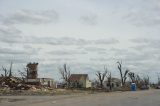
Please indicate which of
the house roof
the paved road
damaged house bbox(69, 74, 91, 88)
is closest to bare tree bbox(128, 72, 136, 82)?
damaged house bbox(69, 74, 91, 88)

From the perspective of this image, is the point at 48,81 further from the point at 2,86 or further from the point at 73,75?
the point at 2,86

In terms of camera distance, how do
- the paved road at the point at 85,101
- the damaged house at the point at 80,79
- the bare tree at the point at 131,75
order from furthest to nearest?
1. the bare tree at the point at 131,75
2. the damaged house at the point at 80,79
3. the paved road at the point at 85,101

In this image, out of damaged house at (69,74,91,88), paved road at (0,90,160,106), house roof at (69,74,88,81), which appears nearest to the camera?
paved road at (0,90,160,106)

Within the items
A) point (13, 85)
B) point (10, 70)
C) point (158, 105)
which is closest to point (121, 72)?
point (10, 70)

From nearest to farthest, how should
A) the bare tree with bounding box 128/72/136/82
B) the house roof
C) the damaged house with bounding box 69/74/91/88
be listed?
the damaged house with bounding box 69/74/91/88, the house roof, the bare tree with bounding box 128/72/136/82

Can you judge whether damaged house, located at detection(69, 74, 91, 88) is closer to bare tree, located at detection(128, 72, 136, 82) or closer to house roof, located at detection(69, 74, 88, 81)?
house roof, located at detection(69, 74, 88, 81)

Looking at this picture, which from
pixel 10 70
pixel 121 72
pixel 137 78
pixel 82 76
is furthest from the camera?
pixel 137 78

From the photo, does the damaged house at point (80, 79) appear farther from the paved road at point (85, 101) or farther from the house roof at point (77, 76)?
the paved road at point (85, 101)

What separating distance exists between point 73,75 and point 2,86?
83.3 meters

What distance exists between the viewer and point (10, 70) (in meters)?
100

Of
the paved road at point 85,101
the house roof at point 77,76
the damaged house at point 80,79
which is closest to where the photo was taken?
the paved road at point 85,101

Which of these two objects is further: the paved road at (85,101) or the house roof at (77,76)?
the house roof at (77,76)

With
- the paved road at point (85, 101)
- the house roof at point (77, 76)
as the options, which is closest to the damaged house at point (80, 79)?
the house roof at point (77, 76)

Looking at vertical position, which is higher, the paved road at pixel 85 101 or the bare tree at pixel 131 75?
the bare tree at pixel 131 75
